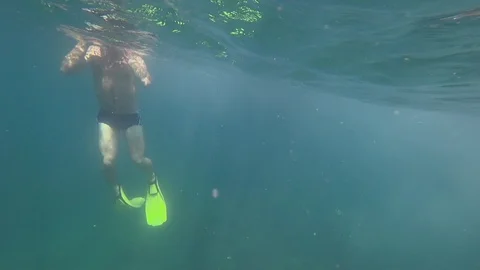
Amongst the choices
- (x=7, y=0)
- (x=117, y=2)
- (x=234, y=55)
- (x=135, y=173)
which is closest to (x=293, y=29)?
(x=117, y=2)

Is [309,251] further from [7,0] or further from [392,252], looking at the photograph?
[7,0]

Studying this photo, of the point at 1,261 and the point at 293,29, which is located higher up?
the point at 293,29

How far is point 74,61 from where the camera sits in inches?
481

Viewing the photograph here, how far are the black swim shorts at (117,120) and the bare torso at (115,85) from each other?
311 mm

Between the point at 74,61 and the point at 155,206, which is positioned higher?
the point at 74,61

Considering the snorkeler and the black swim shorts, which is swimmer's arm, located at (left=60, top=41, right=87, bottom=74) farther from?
the black swim shorts

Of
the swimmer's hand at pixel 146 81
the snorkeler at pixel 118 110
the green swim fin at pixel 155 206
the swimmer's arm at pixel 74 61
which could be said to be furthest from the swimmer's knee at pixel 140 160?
the swimmer's arm at pixel 74 61

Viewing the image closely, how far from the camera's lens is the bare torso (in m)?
12.5

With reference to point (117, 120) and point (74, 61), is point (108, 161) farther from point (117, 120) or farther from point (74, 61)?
point (74, 61)

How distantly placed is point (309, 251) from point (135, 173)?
25223 millimetres

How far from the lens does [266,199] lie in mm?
31797

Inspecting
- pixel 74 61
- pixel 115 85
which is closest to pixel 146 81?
pixel 115 85

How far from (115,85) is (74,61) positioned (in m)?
1.55

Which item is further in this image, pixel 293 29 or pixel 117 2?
pixel 293 29
